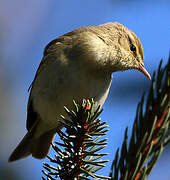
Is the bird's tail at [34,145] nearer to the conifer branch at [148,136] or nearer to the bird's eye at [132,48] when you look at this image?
the bird's eye at [132,48]

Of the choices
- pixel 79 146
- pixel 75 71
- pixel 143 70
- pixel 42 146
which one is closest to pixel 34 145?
pixel 42 146

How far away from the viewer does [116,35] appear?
13.2ft

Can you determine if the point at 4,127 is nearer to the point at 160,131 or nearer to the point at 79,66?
the point at 79,66

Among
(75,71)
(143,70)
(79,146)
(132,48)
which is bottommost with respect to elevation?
(79,146)

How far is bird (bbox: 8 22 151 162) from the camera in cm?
331

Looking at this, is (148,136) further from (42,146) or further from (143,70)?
(42,146)

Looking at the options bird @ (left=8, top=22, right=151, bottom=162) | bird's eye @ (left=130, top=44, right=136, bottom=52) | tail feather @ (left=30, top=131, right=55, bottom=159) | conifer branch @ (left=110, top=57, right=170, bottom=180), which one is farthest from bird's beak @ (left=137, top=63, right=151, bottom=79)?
conifer branch @ (left=110, top=57, right=170, bottom=180)

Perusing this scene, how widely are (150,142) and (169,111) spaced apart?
0.21 meters

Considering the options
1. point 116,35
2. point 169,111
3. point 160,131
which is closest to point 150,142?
point 160,131

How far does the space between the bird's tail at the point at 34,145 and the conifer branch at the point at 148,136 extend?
2.44m

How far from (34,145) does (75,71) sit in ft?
4.95

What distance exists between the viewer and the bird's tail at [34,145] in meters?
4.04

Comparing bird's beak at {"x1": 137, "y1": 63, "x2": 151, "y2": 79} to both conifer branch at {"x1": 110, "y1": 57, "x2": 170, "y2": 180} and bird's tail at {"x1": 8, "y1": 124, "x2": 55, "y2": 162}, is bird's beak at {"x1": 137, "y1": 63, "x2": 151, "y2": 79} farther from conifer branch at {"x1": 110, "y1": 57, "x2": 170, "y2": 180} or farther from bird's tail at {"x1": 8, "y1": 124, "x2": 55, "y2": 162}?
conifer branch at {"x1": 110, "y1": 57, "x2": 170, "y2": 180}

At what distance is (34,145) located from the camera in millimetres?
4266
